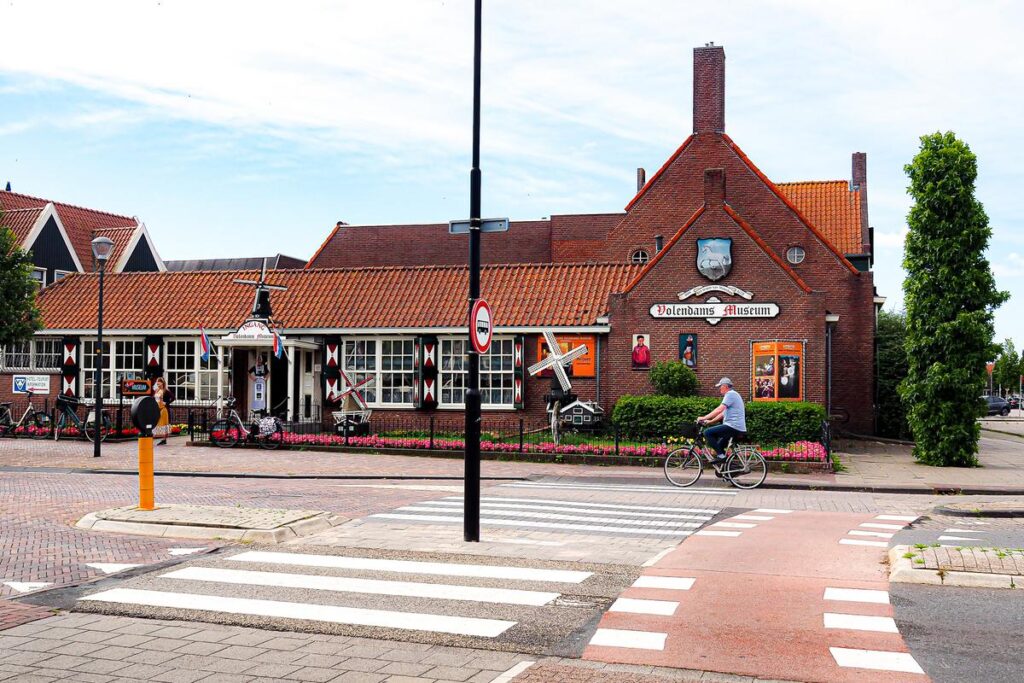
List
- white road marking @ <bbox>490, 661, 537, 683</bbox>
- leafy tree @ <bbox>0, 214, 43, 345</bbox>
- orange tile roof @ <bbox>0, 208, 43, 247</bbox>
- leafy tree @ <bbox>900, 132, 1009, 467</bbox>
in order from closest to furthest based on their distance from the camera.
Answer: white road marking @ <bbox>490, 661, 537, 683</bbox>
leafy tree @ <bbox>900, 132, 1009, 467</bbox>
leafy tree @ <bbox>0, 214, 43, 345</bbox>
orange tile roof @ <bbox>0, 208, 43, 247</bbox>

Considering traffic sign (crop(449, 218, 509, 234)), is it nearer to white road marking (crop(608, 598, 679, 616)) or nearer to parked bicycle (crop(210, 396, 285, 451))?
white road marking (crop(608, 598, 679, 616))

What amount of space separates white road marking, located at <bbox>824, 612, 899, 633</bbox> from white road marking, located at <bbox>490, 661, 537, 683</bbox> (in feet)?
7.84

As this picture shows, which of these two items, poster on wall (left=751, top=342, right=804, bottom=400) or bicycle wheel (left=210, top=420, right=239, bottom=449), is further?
poster on wall (left=751, top=342, right=804, bottom=400)

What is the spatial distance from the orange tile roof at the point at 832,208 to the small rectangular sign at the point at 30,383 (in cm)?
2707

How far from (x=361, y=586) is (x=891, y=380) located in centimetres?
3018

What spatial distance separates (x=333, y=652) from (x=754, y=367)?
21.0 metres

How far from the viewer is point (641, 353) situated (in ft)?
87.5

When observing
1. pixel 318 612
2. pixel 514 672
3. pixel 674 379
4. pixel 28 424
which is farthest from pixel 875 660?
pixel 28 424

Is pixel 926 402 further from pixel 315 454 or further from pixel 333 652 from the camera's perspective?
pixel 333 652

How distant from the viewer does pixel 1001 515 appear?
13656 millimetres

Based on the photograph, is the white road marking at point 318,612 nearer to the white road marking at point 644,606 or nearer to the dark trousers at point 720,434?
the white road marking at point 644,606

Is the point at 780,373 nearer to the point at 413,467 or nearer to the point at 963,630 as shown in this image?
the point at 413,467

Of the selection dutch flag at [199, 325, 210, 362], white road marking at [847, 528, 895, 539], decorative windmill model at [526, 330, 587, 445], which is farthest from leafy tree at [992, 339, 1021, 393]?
white road marking at [847, 528, 895, 539]

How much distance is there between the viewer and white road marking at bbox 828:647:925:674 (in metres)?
6.09
